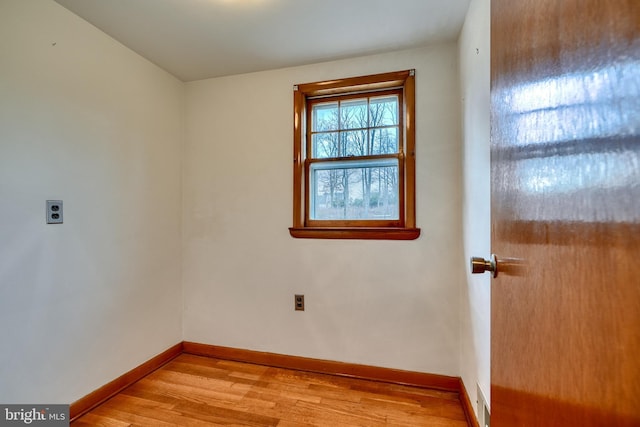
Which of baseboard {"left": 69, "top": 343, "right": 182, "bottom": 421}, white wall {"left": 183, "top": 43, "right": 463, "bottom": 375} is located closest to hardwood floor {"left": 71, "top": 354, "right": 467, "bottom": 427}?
baseboard {"left": 69, "top": 343, "right": 182, "bottom": 421}

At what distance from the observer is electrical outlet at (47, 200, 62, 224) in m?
1.49

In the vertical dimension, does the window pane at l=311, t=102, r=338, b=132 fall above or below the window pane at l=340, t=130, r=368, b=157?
above

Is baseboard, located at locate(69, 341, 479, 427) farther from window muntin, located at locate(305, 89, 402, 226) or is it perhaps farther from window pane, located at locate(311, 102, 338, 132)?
window pane, located at locate(311, 102, 338, 132)

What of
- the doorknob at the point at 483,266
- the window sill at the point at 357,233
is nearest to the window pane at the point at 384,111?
the window sill at the point at 357,233

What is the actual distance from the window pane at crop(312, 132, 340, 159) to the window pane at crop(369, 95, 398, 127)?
300mm

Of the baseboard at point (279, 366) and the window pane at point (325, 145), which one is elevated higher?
the window pane at point (325, 145)

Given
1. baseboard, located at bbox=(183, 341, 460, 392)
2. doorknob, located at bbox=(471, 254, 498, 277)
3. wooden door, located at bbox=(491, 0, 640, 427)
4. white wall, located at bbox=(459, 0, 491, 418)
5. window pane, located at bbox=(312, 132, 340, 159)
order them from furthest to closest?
window pane, located at bbox=(312, 132, 340, 159)
baseboard, located at bbox=(183, 341, 460, 392)
white wall, located at bbox=(459, 0, 491, 418)
doorknob, located at bbox=(471, 254, 498, 277)
wooden door, located at bbox=(491, 0, 640, 427)

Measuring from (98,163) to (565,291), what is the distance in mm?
2240

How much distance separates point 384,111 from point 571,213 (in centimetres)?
182

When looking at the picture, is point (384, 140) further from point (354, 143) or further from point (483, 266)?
point (483, 266)

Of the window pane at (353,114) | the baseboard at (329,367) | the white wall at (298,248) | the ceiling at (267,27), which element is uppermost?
the ceiling at (267,27)

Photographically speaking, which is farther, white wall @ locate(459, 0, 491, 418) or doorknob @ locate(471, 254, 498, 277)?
white wall @ locate(459, 0, 491, 418)

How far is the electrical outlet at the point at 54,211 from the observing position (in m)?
1.49

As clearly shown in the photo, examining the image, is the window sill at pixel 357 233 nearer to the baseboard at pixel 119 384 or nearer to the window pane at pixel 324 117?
the window pane at pixel 324 117
